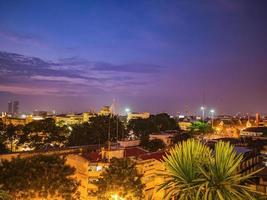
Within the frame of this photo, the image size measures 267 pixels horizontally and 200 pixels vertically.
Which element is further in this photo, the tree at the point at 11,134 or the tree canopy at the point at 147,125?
the tree canopy at the point at 147,125

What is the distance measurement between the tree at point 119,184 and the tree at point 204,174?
8264 mm

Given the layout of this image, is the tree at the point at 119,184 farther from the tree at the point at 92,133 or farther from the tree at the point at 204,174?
the tree at the point at 92,133

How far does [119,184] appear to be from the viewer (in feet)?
54.0

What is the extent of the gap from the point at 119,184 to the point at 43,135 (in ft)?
78.8

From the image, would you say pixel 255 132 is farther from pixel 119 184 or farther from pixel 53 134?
pixel 119 184

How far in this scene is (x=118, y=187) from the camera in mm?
16391

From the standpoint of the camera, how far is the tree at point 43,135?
36.4 metres

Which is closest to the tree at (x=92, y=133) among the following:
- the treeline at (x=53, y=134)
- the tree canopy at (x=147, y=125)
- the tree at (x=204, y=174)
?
the treeline at (x=53, y=134)

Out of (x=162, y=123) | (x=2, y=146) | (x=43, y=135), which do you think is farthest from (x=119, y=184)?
(x=162, y=123)

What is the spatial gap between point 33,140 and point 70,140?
17.7ft

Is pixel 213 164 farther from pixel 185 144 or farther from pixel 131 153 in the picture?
pixel 131 153

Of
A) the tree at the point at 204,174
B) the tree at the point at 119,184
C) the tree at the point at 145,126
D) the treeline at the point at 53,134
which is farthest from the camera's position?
the tree at the point at 145,126

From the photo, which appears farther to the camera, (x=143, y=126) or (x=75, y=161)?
(x=143, y=126)

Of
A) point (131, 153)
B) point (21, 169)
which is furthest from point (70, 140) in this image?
point (21, 169)
